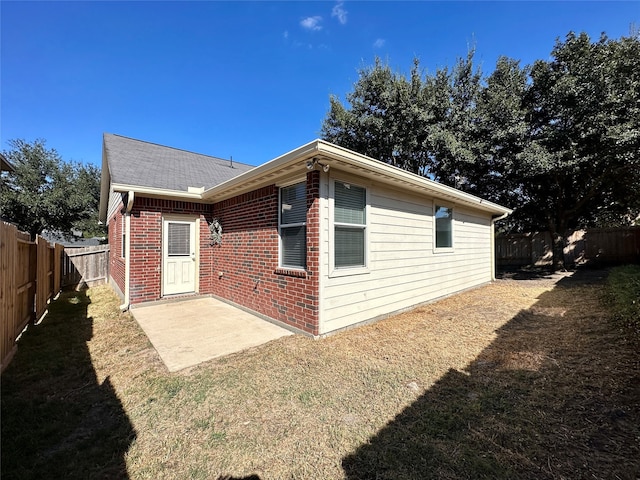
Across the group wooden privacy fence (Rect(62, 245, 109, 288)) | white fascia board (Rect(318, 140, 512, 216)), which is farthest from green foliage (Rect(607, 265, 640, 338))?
wooden privacy fence (Rect(62, 245, 109, 288))

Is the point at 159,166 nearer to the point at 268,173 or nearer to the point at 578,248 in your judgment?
the point at 268,173

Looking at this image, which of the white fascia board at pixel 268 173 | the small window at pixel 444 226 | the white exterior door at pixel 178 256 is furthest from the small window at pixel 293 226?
the small window at pixel 444 226

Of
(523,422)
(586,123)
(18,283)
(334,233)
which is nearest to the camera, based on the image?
(523,422)

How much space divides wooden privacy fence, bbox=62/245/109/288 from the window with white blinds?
570 centimetres

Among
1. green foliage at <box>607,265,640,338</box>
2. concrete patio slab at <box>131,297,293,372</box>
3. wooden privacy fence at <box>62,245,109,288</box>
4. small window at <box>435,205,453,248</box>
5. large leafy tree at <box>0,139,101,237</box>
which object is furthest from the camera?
large leafy tree at <box>0,139,101,237</box>

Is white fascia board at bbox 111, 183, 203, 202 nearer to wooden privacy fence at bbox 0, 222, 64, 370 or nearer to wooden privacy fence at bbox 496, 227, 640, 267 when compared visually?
wooden privacy fence at bbox 0, 222, 64, 370

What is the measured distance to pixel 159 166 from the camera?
320 inches

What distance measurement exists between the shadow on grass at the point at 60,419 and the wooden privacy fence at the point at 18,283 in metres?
0.41

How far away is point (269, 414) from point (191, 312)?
4180 millimetres

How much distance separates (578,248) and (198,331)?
59.5 feet

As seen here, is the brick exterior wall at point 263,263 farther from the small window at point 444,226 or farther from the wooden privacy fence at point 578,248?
the wooden privacy fence at point 578,248

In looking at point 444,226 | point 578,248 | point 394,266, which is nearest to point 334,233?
point 394,266

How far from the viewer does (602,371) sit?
3.08 metres

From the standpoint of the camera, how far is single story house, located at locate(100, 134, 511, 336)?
4375 mm
